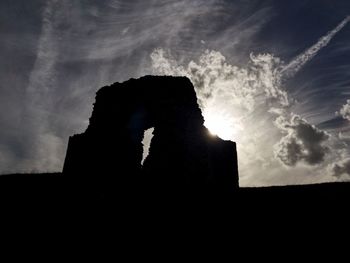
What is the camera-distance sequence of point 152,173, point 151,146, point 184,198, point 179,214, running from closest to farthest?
point 179,214, point 184,198, point 152,173, point 151,146

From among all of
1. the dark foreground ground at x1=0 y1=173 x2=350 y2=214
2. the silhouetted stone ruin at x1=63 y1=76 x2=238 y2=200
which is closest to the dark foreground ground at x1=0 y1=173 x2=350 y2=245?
the dark foreground ground at x1=0 y1=173 x2=350 y2=214

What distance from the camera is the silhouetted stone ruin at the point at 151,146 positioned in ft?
26.5

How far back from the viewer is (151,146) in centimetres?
863

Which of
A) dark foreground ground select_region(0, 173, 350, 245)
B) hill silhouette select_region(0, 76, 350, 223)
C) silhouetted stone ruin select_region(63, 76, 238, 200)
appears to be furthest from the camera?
silhouetted stone ruin select_region(63, 76, 238, 200)

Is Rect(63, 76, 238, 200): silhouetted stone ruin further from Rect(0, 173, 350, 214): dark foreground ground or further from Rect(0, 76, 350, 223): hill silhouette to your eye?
Rect(0, 173, 350, 214): dark foreground ground

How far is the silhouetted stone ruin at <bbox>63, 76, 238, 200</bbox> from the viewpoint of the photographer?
8062 mm

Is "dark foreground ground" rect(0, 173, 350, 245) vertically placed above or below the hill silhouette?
below

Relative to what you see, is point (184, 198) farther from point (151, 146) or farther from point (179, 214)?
point (151, 146)

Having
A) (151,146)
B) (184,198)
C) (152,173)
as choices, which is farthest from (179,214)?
(151,146)

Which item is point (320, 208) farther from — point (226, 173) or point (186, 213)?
point (226, 173)

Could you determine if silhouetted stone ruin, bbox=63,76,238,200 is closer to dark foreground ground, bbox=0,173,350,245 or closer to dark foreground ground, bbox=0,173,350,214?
dark foreground ground, bbox=0,173,350,214

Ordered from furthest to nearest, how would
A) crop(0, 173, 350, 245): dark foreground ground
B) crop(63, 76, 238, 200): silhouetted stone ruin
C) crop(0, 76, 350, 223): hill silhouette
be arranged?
1. crop(63, 76, 238, 200): silhouetted stone ruin
2. crop(0, 76, 350, 223): hill silhouette
3. crop(0, 173, 350, 245): dark foreground ground

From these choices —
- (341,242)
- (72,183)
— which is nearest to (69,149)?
(72,183)

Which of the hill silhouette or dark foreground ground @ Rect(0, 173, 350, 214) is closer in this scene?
dark foreground ground @ Rect(0, 173, 350, 214)
